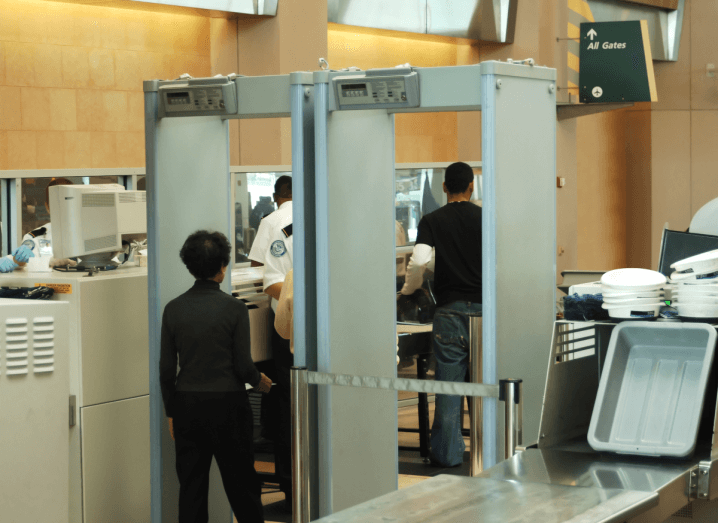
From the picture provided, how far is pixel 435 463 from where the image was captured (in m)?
5.27

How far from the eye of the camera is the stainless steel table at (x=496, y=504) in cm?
185

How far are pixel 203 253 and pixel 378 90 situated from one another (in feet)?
2.91

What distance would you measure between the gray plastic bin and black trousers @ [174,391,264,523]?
1.40 meters

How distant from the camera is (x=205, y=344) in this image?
342 cm

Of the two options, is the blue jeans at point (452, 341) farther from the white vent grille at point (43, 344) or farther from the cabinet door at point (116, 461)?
the white vent grille at point (43, 344)

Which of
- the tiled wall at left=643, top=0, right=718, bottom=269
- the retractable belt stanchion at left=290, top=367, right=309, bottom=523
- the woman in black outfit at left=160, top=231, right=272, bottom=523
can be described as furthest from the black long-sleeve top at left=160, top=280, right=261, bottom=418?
the tiled wall at left=643, top=0, right=718, bottom=269

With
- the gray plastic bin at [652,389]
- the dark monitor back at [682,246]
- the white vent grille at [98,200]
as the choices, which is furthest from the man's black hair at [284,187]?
the gray plastic bin at [652,389]

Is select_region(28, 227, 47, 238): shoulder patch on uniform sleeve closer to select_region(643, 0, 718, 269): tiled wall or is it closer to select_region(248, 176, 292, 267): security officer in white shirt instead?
select_region(248, 176, 292, 267): security officer in white shirt

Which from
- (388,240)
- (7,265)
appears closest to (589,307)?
(388,240)

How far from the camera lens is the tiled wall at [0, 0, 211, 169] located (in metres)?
7.10

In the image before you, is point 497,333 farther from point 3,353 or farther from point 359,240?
point 3,353

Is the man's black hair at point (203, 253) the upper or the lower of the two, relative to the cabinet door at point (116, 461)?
upper

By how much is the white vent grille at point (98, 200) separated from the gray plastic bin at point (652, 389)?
7.53 feet

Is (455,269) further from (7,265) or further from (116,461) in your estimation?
(7,265)
